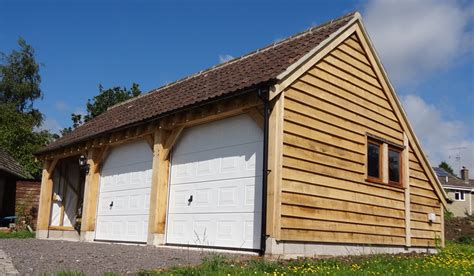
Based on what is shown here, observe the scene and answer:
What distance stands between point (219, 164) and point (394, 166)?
4990 mm

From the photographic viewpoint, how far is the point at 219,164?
10805 mm

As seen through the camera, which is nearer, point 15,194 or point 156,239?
point 156,239

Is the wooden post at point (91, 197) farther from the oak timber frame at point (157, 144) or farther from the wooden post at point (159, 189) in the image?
the wooden post at point (159, 189)

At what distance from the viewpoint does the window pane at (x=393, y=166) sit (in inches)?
508

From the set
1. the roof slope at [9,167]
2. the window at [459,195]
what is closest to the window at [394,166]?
the roof slope at [9,167]

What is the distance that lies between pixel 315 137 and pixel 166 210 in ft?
13.1

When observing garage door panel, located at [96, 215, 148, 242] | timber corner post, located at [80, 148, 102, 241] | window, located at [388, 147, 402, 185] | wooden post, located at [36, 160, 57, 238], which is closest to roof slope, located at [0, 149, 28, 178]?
wooden post, located at [36, 160, 57, 238]

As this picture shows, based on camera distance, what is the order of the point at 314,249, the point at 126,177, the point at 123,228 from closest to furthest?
the point at 314,249 → the point at 123,228 → the point at 126,177

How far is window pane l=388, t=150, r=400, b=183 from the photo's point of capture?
12.9 metres

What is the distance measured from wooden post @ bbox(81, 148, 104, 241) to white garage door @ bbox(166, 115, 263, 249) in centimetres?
402

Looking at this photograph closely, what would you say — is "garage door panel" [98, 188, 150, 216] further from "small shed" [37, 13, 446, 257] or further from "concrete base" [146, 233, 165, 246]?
"concrete base" [146, 233, 165, 246]

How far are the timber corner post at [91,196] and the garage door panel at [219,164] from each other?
4.06 m

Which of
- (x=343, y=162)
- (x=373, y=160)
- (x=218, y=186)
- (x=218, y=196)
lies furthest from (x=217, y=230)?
(x=373, y=160)

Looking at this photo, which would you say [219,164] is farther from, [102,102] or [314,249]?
[102,102]
